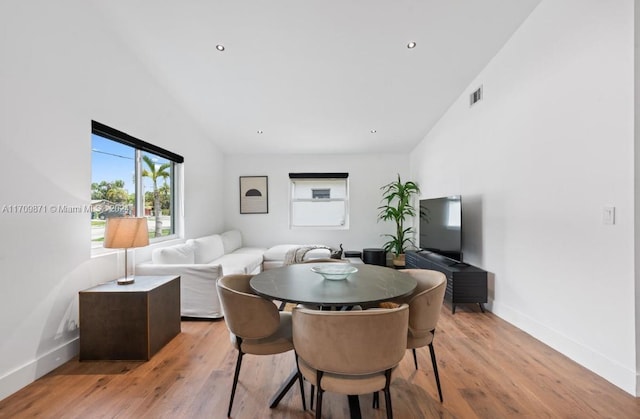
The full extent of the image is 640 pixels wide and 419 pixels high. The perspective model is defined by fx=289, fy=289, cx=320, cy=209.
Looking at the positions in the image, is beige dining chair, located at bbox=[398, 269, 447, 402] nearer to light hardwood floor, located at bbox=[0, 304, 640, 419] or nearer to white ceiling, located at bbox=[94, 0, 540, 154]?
light hardwood floor, located at bbox=[0, 304, 640, 419]

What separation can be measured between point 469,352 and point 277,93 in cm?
353

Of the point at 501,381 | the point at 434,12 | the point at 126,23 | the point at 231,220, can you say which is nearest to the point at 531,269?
the point at 501,381

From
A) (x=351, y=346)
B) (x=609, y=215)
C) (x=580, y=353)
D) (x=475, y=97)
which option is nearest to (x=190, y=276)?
(x=351, y=346)

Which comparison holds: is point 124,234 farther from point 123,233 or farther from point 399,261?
point 399,261

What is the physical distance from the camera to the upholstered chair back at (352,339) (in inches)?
46.5

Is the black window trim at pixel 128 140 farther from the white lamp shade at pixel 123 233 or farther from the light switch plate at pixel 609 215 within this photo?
the light switch plate at pixel 609 215

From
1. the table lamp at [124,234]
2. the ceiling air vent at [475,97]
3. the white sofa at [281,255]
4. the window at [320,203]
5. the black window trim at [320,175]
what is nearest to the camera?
the table lamp at [124,234]

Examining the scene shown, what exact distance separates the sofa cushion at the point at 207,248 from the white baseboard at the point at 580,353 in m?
3.64

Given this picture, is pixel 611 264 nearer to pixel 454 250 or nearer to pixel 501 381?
pixel 501 381

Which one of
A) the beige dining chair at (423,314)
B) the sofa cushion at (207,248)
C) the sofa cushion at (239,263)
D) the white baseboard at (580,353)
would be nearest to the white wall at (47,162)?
the sofa cushion at (207,248)

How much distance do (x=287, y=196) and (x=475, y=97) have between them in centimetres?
374

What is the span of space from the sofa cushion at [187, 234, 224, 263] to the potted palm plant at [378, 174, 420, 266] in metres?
3.11

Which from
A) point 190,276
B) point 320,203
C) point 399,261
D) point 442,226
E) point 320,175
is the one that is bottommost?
point 399,261

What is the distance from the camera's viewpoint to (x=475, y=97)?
3539mm
